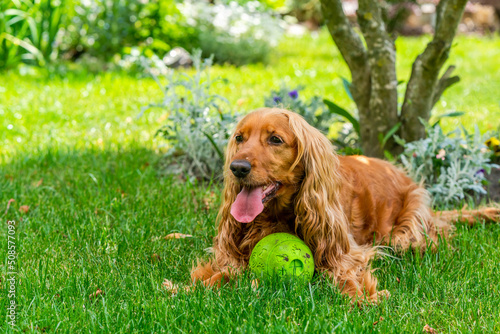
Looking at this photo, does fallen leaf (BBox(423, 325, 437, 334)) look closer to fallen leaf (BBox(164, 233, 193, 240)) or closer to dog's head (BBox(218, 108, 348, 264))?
dog's head (BBox(218, 108, 348, 264))

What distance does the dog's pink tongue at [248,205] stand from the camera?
2.78 metres

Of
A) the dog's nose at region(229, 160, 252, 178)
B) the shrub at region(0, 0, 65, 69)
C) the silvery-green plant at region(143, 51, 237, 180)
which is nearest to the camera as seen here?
the dog's nose at region(229, 160, 252, 178)

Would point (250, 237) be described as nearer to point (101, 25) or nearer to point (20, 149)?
point (20, 149)

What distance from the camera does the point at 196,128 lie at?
15.3 feet

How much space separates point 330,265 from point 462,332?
2.64ft

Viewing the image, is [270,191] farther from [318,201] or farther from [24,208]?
[24,208]

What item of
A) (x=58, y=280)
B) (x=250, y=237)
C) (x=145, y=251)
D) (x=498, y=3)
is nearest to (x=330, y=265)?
(x=250, y=237)

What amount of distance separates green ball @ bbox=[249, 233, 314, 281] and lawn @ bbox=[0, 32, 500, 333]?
0.09 m

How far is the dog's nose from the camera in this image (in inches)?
106

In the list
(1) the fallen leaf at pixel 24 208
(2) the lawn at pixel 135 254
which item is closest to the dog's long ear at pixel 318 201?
(2) the lawn at pixel 135 254

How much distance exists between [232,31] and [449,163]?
20.2 ft

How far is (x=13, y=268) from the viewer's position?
3.04 meters

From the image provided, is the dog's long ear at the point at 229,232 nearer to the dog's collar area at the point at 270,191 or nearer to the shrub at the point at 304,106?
the dog's collar area at the point at 270,191

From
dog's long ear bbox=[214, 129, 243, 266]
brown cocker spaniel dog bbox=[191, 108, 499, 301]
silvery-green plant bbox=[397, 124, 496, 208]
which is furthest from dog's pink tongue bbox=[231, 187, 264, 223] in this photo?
silvery-green plant bbox=[397, 124, 496, 208]
